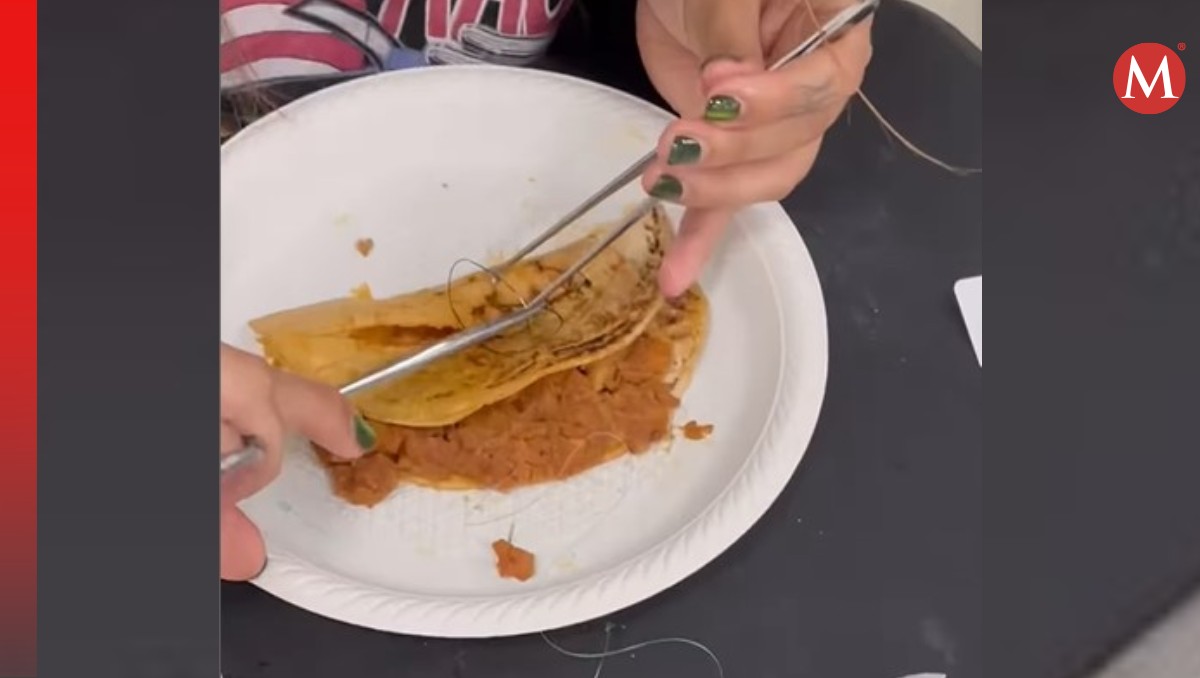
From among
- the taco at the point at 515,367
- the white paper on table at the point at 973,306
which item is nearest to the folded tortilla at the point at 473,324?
the taco at the point at 515,367

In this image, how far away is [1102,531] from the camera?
1.30ft

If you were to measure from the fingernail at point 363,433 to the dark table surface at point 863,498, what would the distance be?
0.05 metres

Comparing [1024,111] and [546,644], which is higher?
[1024,111]

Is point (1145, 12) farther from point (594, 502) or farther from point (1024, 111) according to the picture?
point (594, 502)

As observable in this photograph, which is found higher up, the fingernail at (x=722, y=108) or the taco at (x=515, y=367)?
the fingernail at (x=722, y=108)

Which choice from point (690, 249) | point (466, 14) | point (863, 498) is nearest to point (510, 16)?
point (466, 14)

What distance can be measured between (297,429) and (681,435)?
0.41 ft

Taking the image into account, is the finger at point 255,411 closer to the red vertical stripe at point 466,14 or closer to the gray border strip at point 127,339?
the gray border strip at point 127,339

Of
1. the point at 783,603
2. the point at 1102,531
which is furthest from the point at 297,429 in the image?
the point at 1102,531

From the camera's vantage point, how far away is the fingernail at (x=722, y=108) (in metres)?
0.36

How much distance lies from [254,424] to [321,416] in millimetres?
22
